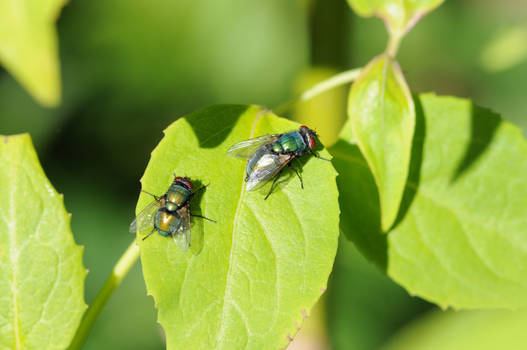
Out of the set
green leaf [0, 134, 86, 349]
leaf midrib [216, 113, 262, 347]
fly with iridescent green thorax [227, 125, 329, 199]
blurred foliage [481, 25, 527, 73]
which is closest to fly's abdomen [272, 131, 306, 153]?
fly with iridescent green thorax [227, 125, 329, 199]

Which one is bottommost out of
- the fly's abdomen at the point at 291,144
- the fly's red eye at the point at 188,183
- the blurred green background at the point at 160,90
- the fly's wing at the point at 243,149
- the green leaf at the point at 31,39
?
the blurred green background at the point at 160,90

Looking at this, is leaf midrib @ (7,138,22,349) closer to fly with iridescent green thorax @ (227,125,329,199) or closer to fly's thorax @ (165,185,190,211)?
fly's thorax @ (165,185,190,211)

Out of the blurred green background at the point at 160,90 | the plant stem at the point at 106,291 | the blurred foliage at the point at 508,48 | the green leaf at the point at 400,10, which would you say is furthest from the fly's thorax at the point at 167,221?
the blurred green background at the point at 160,90

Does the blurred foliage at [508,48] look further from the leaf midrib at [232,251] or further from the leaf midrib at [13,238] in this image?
the leaf midrib at [13,238]

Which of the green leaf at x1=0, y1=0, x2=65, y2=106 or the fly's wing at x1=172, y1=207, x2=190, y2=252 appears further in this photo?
the green leaf at x1=0, y1=0, x2=65, y2=106

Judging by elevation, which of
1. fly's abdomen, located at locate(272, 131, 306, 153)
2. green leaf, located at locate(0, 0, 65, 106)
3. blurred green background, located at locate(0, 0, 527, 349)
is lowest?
blurred green background, located at locate(0, 0, 527, 349)

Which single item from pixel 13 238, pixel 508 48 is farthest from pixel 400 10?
pixel 508 48

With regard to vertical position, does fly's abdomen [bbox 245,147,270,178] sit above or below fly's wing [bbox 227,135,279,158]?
below

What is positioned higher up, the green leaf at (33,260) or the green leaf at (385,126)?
the green leaf at (385,126)
